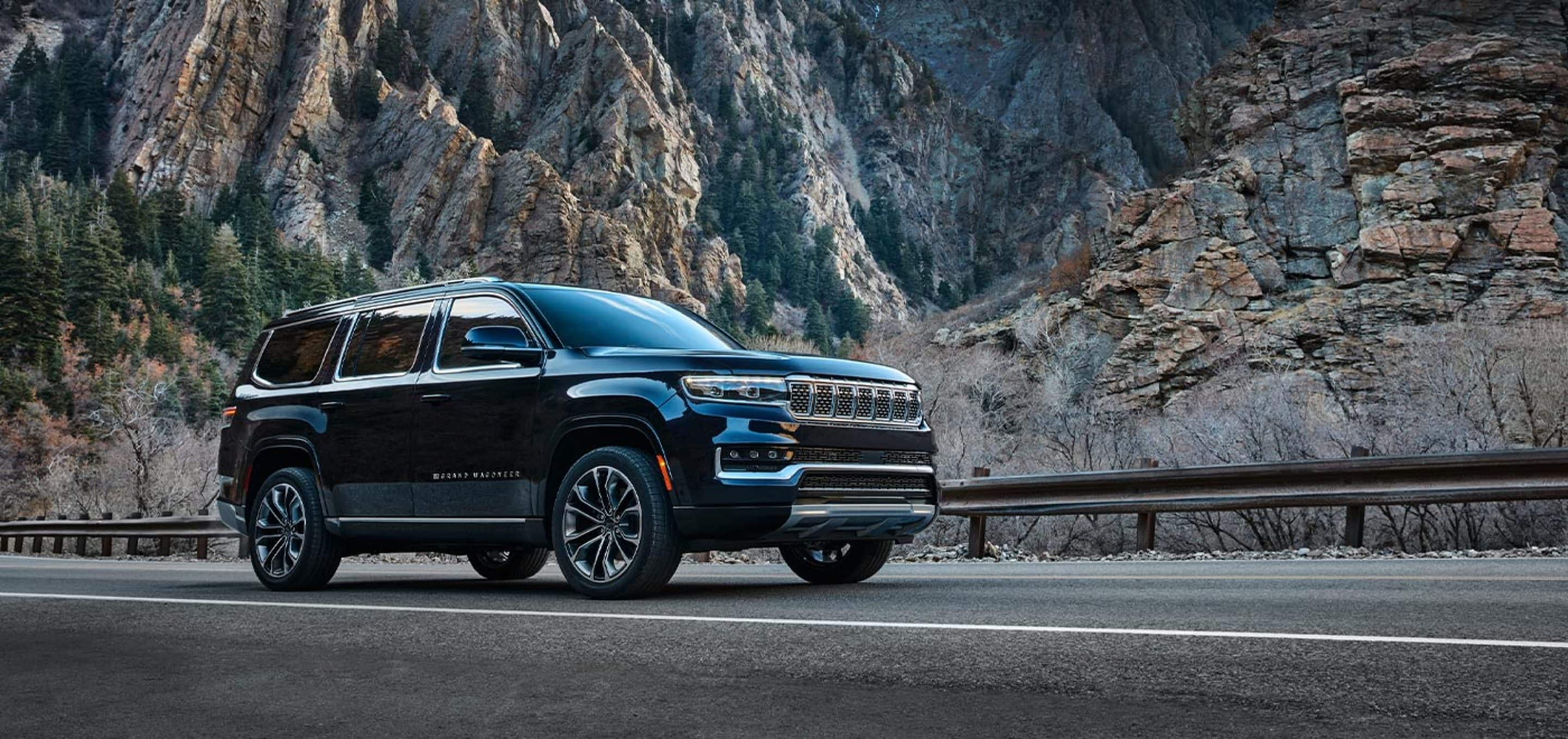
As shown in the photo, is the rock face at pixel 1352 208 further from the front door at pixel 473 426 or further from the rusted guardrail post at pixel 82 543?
the front door at pixel 473 426

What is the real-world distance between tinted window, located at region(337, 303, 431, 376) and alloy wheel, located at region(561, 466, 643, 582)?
6.42ft

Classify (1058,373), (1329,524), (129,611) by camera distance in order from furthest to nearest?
1. (1058,373)
2. (1329,524)
3. (129,611)

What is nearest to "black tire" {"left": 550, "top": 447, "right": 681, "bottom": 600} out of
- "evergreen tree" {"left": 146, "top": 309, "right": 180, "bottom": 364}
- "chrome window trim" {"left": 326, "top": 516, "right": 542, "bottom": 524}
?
"chrome window trim" {"left": 326, "top": 516, "right": 542, "bottom": 524}

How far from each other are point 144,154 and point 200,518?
145m

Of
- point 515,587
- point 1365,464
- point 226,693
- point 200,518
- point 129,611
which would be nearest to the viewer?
point 226,693

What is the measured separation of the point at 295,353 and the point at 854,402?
465 centimetres

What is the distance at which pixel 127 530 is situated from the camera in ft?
73.0

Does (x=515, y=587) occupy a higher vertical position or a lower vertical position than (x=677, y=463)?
lower

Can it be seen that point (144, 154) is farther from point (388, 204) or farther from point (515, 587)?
point (515, 587)

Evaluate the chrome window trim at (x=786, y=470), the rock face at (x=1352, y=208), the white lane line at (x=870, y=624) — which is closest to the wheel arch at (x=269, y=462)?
the white lane line at (x=870, y=624)

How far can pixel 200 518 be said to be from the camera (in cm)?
1973

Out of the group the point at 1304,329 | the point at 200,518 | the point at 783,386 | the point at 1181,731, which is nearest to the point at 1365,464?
the point at 783,386

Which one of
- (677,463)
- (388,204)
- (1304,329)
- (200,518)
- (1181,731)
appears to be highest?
(388,204)

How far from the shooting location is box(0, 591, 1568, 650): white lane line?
5348mm
